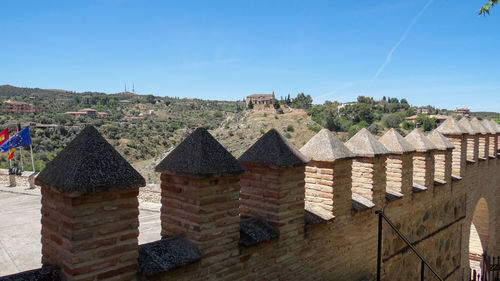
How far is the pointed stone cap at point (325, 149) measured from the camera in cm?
385

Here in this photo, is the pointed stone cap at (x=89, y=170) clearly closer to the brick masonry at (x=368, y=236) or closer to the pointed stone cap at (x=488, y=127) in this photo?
Answer: the brick masonry at (x=368, y=236)

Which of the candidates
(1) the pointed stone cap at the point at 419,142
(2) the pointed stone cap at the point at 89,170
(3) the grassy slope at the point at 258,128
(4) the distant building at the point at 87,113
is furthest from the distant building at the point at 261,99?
(2) the pointed stone cap at the point at 89,170

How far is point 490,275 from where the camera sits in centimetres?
966

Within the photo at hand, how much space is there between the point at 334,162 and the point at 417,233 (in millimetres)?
2887

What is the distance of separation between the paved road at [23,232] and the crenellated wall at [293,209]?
5.22 m

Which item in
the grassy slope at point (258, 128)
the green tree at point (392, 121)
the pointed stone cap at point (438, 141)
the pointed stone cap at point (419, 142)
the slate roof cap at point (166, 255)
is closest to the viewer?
the slate roof cap at point (166, 255)

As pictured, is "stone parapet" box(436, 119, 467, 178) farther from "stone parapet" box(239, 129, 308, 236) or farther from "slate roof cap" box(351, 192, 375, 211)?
"stone parapet" box(239, 129, 308, 236)

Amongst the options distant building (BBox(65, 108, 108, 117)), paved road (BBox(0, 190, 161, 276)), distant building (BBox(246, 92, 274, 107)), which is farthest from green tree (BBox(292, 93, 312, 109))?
paved road (BBox(0, 190, 161, 276))

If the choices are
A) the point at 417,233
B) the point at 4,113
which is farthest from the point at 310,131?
the point at 417,233

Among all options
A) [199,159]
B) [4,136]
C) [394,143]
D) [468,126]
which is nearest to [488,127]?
[468,126]

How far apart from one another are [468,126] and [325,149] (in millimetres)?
5790

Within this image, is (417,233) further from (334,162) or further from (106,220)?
(106,220)

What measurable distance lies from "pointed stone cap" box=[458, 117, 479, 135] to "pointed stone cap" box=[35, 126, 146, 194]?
7.80 metres

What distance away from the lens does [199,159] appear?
2621mm
